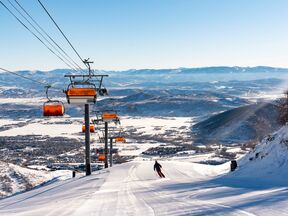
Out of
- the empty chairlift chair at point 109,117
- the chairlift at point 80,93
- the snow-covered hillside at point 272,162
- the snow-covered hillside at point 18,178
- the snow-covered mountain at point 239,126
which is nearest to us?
the snow-covered hillside at point 272,162

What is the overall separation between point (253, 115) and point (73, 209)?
15526 cm

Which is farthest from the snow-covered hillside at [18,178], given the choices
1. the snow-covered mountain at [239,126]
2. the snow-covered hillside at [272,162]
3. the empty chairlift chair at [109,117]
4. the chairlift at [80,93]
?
the snow-covered mountain at [239,126]

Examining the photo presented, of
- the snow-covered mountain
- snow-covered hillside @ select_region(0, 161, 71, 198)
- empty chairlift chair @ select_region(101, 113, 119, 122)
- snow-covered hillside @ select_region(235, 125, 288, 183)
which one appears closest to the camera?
snow-covered hillside @ select_region(235, 125, 288, 183)

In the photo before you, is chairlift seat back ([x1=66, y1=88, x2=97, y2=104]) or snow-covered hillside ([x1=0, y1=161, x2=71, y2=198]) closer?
chairlift seat back ([x1=66, y1=88, x2=97, y2=104])

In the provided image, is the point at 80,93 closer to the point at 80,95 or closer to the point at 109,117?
the point at 80,95

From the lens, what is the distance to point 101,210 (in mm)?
9219

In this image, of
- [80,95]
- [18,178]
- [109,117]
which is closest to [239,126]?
[18,178]

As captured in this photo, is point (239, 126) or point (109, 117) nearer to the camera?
point (109, 117)

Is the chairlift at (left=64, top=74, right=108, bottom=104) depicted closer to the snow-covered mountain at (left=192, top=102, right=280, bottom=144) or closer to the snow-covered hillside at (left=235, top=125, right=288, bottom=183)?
the snow-covered hillside at (left=235, top=125, right=288, bottom=183)

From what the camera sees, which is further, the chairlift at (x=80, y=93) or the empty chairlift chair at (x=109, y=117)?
the empty chairlift chair at (x=109, y=117)

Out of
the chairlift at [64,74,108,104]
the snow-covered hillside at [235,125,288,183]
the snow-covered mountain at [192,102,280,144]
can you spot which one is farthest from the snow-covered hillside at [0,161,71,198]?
the snow-covered mountain at [192,102,280,144]

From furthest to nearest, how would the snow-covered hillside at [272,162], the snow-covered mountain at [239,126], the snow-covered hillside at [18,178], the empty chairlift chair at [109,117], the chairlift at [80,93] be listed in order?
the snow-covered mountain at [239,126]
the snow-covered hillside at [18,178]
the empty chairlift chair at [109,117]
the chairlift at [80,93]
the snow-covered hillside at [272,162]

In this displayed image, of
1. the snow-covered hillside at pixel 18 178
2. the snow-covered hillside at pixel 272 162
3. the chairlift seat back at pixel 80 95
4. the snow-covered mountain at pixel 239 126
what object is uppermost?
the chairlift seat back at pixel 80 95

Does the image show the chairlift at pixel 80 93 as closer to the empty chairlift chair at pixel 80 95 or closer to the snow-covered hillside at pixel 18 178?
the empty chairlift chair at pixel 80 95
